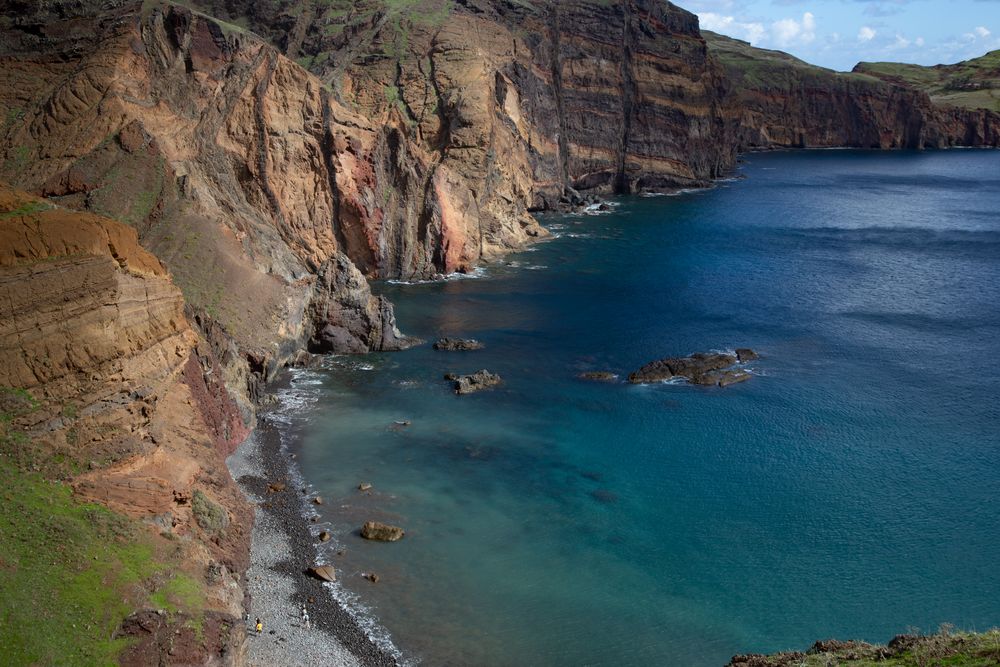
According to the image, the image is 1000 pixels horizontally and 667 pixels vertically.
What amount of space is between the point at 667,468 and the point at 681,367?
52.5 ft

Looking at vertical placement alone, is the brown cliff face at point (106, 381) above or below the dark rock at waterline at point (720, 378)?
above

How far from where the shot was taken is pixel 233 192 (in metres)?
74.3

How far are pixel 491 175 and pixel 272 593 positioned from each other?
75.9 meters

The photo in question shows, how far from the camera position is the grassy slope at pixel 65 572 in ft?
89.6

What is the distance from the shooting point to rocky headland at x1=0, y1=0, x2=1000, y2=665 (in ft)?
111

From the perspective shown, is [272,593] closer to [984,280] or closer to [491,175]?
[491,175]

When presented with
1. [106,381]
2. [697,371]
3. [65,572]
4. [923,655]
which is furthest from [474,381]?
[923,655]

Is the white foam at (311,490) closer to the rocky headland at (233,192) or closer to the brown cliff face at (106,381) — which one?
the rocky headland at (233,192)

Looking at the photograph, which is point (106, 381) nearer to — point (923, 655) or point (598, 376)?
point (923, 655)

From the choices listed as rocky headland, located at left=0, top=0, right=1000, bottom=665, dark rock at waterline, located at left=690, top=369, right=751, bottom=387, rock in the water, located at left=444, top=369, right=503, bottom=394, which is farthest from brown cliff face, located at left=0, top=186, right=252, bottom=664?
dark rock at waterline, located at left=690, top=369, right=751, bottom=387

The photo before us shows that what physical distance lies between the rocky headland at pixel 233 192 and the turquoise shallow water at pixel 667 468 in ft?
17.0

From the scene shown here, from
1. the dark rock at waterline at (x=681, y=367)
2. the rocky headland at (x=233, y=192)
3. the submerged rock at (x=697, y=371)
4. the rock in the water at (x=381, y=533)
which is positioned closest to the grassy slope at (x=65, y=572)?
the rocky headland at (x=233, y=192)

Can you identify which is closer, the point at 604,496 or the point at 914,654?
the point at 914,654

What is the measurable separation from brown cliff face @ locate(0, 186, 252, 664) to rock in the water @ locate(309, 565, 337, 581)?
3.04 meters
